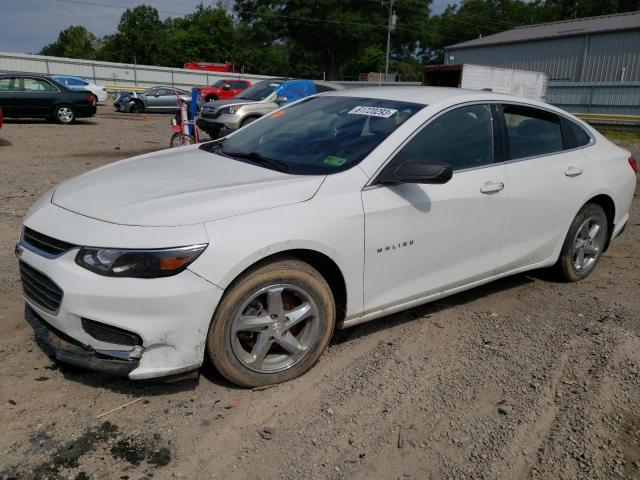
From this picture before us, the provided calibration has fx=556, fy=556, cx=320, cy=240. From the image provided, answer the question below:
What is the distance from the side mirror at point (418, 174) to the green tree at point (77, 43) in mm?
99240

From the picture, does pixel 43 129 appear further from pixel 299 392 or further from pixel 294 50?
pixel 294 50

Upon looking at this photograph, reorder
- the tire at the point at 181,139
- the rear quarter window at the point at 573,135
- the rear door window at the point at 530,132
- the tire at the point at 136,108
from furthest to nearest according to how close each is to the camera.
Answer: the tire at the point at 136,108, the tire at the point at 181,139, the rear quarter window at the point at 573,135, the rear door window at the point at 530,132

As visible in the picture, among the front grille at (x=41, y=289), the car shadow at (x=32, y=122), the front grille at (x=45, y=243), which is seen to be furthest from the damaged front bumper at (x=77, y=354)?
the car shadow at (x=32, y=122)

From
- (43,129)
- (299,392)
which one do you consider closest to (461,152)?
(299,392)

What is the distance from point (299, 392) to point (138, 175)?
161cm

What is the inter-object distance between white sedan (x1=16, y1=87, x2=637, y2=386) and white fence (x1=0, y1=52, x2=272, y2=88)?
113 feet

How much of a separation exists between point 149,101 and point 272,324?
84.6ft

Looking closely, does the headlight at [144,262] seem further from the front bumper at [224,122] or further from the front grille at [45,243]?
the front bumper at [224,122]

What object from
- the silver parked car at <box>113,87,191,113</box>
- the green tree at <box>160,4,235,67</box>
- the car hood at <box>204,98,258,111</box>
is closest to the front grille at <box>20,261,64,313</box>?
the car hood at <box>204,98,258,111</box>

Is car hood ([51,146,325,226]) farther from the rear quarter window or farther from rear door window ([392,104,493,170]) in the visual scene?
the rear quarter window

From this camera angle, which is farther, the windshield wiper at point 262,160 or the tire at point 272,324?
the windshield wiper at point 262,160

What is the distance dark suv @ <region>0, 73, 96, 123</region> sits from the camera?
1605 cm

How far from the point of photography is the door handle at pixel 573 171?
4.30m

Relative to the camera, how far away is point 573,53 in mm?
33531
